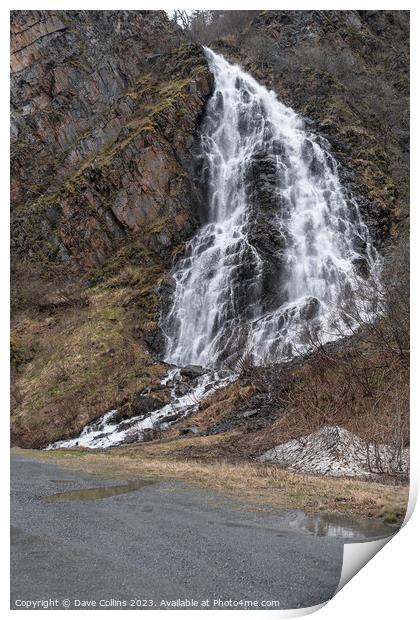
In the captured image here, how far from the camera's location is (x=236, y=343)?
2097 cm

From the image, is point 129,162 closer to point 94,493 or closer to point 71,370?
point 71,370

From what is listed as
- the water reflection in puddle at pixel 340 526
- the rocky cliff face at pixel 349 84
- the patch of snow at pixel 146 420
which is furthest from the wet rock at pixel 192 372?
the water reflection in puddle at pixel 340 526

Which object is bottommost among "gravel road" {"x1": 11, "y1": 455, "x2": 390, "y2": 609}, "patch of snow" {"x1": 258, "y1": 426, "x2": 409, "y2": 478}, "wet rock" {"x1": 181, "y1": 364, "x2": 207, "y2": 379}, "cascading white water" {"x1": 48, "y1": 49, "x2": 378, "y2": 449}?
"gravel road" {"x1": 11, "y1": 455, "x2": 390, "y2": 609}

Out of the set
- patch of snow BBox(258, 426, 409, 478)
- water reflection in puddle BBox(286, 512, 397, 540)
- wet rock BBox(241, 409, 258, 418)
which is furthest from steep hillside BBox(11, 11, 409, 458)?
water reflection in puddle BBox(286, 512, 397, 540)

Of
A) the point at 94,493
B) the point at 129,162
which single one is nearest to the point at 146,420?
the point at 94,493

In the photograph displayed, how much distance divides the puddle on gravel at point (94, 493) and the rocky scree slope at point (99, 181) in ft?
29.8

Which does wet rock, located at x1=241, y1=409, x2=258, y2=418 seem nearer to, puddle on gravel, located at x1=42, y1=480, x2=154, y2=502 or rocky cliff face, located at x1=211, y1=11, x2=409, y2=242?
puddle on gravel, located at x1=42, y1=480, x2=154, y2=502

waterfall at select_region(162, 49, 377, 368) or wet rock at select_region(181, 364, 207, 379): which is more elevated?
waterfall at select_region(162, 49, 377, 368)

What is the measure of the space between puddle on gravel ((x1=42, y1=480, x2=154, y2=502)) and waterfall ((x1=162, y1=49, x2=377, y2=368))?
905 centimetres

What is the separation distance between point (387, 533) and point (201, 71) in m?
30.0

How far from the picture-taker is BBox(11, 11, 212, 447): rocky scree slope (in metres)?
19.7

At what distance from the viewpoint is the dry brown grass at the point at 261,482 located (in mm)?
7285

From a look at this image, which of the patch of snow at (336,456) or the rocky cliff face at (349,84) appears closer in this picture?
the patch of snow at (336,456)

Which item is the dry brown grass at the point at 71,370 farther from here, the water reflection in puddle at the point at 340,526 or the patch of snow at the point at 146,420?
the water reflection in puddle at the point at 340,526
